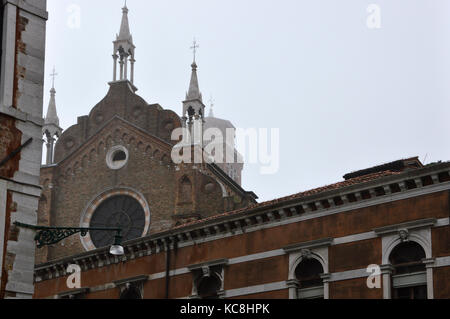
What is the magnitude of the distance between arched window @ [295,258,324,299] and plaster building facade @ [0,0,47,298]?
38.0 feet

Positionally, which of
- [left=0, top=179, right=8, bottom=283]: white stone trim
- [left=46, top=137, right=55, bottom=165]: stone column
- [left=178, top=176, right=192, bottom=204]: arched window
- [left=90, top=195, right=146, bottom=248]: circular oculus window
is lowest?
[left=0, top=179, right=8, bottom=283]: white stone trim

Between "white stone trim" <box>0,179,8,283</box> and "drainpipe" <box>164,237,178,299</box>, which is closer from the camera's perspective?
"white stone trim" <box>0,179,8,283</box>

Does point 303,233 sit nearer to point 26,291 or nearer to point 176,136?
point 26,291

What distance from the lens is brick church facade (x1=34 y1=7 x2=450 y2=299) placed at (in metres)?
22.5

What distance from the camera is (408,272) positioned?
22438 mm

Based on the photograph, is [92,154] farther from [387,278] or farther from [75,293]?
[387,278]

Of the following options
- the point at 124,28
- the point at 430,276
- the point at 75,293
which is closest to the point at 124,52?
the point at 124,28

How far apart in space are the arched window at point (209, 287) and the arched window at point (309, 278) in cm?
292

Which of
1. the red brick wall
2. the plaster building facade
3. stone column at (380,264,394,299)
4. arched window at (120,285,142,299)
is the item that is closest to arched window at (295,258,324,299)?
the red brick wall

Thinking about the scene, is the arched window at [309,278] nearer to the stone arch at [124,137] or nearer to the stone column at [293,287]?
the stone column at [293,287]

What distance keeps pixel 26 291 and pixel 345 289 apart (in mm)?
11533

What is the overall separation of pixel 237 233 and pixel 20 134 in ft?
42.8

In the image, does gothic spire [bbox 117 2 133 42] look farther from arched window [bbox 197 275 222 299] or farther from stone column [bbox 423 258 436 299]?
stone column [bbox 423 258 436 299]

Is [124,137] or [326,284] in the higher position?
[124,137]
